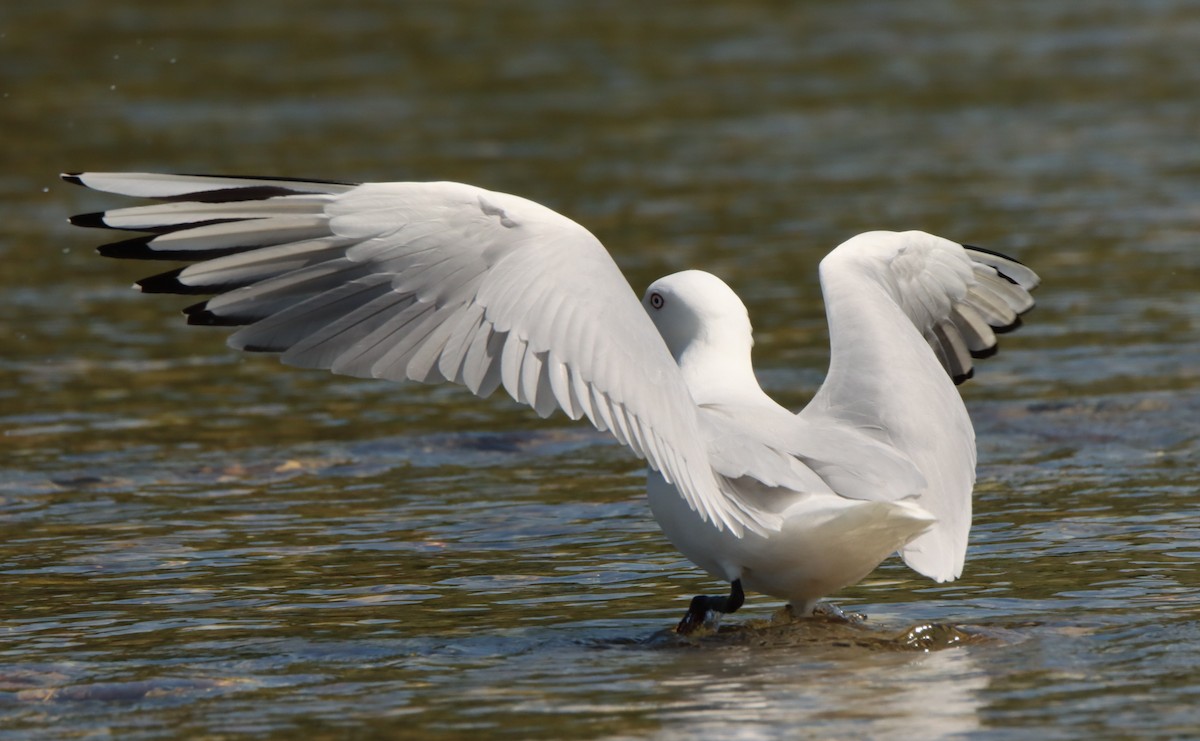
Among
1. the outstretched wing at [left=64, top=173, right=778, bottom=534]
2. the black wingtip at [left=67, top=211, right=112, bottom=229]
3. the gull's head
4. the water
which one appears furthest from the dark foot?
the black wingtip at [left=67, top=211, right=112, bottom=229]

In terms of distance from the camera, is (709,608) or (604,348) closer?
(604,348)

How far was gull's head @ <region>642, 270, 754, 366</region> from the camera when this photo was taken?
647 cm

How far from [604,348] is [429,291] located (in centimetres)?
64

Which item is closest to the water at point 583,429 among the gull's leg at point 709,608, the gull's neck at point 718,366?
the gull's leg at point 709,608

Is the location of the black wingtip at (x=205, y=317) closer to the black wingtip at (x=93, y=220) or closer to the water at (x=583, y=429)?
the black wingtip at (x=93, y=220)

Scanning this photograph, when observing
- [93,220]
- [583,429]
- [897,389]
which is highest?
[93,220]

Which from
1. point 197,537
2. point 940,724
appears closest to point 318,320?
point 197,537

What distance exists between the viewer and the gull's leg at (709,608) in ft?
19.8

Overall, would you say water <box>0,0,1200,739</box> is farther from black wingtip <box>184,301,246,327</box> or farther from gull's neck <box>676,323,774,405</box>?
black wingtip <box>184,301,246,327</box>

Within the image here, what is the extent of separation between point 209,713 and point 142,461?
375 centimetres

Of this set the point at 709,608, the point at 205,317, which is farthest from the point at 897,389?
the point at 205,317

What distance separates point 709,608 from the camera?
606cm

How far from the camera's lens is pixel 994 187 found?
14.3 metres

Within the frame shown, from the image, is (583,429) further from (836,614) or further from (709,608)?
(709,608)
